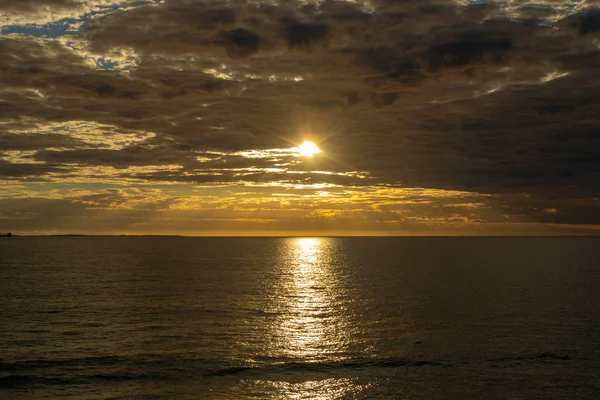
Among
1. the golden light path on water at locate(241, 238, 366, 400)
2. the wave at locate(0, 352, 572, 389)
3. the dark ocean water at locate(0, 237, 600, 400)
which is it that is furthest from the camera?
the wave at locate(0, 352, 572, 389)

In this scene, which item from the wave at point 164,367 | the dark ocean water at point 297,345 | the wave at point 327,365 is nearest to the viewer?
the dark ocean water at point 297,345

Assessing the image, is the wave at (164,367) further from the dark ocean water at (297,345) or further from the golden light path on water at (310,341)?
the golden light path on water at (310,341)

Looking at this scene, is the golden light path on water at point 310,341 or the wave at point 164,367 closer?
the golden light path on water at point 310,341

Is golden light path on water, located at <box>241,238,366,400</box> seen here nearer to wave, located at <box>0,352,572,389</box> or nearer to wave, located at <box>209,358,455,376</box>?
wave, located at <box>209,358,455,376</box>

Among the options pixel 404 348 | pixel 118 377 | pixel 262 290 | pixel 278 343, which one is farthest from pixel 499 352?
pixel 262 290

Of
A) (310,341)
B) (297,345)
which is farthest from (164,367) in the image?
(310,341)

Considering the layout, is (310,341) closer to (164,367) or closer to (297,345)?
(297,345)

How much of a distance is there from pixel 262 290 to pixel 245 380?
4820cm

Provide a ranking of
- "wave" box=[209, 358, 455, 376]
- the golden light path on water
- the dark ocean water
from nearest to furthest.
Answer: the golden light path on water
the dark ocean water
"wave" box=[209, 358, 455, 376]

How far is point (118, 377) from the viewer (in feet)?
117

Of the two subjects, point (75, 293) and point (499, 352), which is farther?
point (75, 293)

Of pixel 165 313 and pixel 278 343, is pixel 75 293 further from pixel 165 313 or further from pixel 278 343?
pixel 278 343

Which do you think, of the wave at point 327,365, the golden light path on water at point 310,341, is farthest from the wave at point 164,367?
the golden light path on water at point 310,341

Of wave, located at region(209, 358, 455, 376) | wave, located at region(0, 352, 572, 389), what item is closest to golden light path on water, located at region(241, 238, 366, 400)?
Result: wave, located at region(209, 358, 455, 376)
